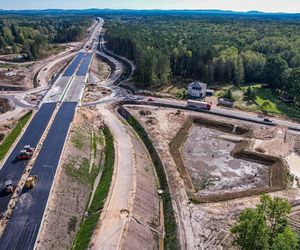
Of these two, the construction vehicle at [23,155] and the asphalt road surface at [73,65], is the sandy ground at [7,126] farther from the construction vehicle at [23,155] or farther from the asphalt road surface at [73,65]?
the asphalt road surface at [73,65]

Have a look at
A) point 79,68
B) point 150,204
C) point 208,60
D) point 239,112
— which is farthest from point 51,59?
point 150,204

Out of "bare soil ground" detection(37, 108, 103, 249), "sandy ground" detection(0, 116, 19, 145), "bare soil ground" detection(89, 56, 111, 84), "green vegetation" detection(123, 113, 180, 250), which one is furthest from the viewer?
"bare soil ground" detection(89, 56, 111, 84)

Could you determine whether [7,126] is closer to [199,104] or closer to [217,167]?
[217,167]

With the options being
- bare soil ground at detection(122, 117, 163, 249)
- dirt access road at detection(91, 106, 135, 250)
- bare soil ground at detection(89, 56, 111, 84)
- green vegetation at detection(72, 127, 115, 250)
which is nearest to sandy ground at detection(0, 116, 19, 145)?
green vegetation at detection(72, 127, 115, 250)

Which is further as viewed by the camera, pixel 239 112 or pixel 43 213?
pixel 239 112

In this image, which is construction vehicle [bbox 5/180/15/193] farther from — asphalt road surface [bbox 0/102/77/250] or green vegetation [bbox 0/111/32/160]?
green vegetation [bbox 0/111/32/160]

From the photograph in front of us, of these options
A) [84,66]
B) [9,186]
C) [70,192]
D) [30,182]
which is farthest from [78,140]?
[84,66]

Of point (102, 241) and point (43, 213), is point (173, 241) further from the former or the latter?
point (43, 213)
